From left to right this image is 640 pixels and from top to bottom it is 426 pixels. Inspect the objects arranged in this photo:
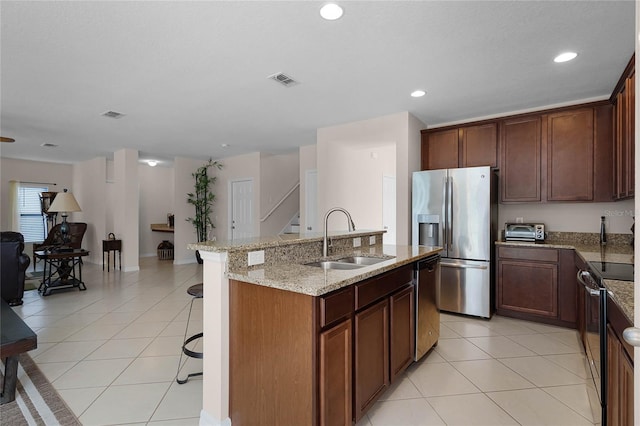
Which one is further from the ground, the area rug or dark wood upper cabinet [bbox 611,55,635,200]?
dark wood upper cabinet [bbox 611,55,635,200]

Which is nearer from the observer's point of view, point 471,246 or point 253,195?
point 471,246

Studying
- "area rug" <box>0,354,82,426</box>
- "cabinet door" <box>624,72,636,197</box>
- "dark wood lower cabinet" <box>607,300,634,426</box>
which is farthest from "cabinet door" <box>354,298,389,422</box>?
"cabinet door" <box>624,72,636,197</box>

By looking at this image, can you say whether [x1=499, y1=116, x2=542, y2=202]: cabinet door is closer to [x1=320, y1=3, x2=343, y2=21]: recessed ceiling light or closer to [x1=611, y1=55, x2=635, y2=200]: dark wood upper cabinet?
[x1=611, y1=55, x2=635, y2=200]: dark wood upper cabinet

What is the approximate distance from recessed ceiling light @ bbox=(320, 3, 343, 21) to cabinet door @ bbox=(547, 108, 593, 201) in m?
2.98

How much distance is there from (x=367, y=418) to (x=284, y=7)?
2554 mm

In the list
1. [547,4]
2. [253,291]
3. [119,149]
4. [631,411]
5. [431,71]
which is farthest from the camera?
[119,149]

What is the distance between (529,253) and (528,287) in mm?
373

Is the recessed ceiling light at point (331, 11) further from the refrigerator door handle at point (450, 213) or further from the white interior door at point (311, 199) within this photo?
the white interior door at point (311, 199)

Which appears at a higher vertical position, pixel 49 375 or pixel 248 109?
pixel 248 109

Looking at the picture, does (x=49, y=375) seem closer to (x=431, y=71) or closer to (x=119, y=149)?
(x=431, y=71)

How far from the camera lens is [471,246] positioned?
3629 millimetres

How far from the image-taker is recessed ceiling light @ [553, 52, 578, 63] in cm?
257

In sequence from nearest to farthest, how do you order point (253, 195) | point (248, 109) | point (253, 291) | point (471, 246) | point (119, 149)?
point (253, 291) < point (471, 246) < point (248, 109) < point (119, 149) < point (253, 195)

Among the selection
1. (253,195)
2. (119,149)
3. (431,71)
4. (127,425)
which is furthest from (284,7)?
(119,149)
